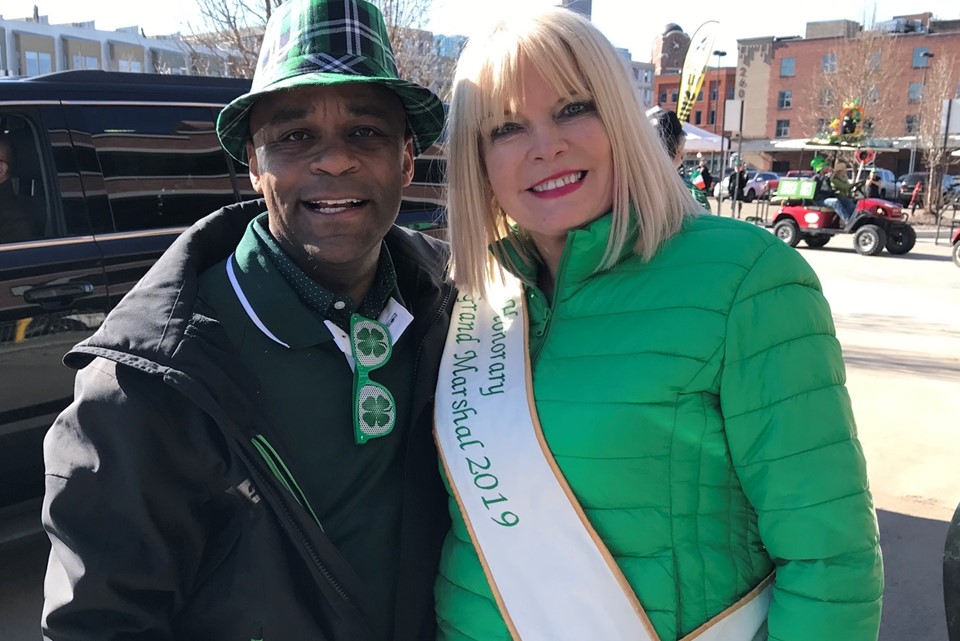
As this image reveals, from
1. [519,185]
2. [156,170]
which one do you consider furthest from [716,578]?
[156,170]

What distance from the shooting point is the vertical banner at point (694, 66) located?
506 inches

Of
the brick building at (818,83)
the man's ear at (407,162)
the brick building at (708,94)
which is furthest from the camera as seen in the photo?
the brick building at (708,94)

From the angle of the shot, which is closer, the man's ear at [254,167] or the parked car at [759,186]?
the man's ear at [254,167]

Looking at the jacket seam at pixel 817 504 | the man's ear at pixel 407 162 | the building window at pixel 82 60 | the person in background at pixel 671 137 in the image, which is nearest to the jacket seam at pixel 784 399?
the jacket seam at pixel 817 504

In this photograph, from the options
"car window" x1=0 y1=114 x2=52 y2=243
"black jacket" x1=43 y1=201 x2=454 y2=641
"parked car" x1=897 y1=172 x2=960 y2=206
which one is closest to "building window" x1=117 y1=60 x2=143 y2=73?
"parked car" x1=897 y1=172 x2=960 y2=206

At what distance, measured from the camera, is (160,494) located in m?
1.32

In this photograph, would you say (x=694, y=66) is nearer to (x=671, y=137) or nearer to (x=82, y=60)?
(x=671, y=137)

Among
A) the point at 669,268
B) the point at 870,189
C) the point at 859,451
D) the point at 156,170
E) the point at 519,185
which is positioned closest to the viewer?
the point at 859,451

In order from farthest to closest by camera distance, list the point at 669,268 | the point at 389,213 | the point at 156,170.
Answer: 1. the point at 156,170
2. the point at 389,213
3. the point at 669,268

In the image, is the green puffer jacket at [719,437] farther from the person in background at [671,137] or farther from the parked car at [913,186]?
the parked car at [913,186]

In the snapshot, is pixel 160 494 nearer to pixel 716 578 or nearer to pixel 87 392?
pixel 87 392

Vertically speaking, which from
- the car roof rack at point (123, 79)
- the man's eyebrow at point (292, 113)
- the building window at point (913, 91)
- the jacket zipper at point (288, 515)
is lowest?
the jacket zipper at point (288, 515)

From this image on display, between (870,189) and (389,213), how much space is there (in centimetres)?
1922

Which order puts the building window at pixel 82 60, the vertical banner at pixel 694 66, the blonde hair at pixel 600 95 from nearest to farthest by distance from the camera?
the blonde hair at pixel 600 95
the vertical banner at pixel 694 66
the building window at pixel 82 60
